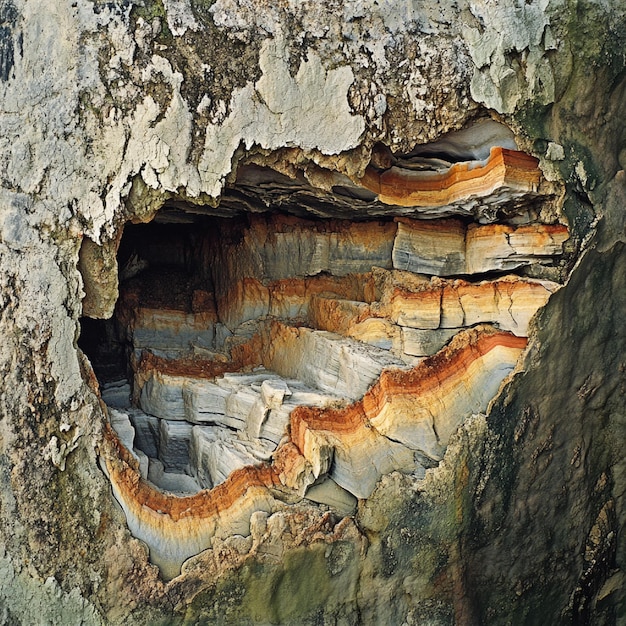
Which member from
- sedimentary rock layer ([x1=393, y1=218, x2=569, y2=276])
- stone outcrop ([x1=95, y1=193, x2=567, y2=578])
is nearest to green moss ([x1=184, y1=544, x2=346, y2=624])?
stone outcrop ([x1=95, y1=193, x2=567, y2=578])

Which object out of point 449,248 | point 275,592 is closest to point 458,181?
point 449,248

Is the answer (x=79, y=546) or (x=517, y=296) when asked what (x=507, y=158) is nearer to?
(x=517, y=296)

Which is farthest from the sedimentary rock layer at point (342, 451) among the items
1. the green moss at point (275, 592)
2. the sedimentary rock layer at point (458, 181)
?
the sedimentary rock layer at point (458, 181)

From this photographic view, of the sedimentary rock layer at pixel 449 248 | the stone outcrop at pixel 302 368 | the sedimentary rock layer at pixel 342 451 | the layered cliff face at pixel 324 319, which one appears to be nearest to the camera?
the layered cliff face at pixel 324 319

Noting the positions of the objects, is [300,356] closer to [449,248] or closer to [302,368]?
[302,368]

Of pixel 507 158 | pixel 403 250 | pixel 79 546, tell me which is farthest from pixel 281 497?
pixel 507 158

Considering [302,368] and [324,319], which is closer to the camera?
[302,368]

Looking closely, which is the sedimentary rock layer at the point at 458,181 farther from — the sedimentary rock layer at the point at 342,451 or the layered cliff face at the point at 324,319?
the sedimentary rock layer at the point at 342,451

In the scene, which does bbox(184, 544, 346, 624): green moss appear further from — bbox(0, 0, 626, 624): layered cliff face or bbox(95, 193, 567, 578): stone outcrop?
bbox(95, 193, 567, 578): stone outcrop
